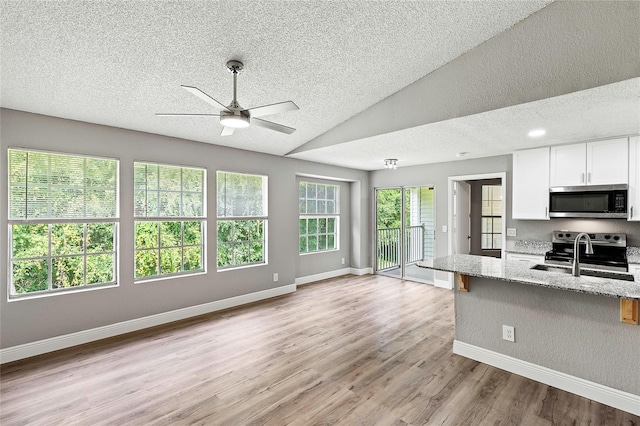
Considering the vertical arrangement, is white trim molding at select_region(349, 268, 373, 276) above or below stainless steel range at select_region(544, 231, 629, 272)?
below

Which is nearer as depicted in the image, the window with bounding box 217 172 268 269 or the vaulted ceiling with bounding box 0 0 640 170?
the vaulted ceiling with bounding box 0 0 640 170

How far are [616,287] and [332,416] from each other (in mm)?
2165

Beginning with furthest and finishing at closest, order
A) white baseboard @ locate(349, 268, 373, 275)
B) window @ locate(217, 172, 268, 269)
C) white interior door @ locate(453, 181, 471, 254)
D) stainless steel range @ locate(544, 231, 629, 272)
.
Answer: white baseboard @ locate(349, 268, 373, 275)
white interior door @ locate(453, 181, 471, 254)
window @ locate(217, 172, 268, 269)
stainless steel range @ locate(544, 231, 629, 272)

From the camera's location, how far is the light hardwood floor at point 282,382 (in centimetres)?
216

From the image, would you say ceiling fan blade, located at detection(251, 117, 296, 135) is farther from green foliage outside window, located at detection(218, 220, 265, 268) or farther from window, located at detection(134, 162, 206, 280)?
green foliage outside window, located at detection(218, 220, 265, 268)

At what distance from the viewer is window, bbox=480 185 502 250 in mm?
6777

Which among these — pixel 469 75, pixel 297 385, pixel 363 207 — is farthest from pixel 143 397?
pixel 363 207

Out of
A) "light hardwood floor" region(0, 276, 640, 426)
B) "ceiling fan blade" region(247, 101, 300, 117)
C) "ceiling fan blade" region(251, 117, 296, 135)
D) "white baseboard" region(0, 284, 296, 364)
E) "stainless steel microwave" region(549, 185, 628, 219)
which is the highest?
"ceiling fan blade" region(247, 101, 300, 117)

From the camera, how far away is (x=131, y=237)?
12.2 feet

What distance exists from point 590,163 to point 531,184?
26.7 inches

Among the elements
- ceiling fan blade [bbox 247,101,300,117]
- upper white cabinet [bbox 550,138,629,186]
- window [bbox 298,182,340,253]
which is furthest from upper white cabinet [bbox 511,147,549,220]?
ceiling fan blade [bbox 247,101,300,117]

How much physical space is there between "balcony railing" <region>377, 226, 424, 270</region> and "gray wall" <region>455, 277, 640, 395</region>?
12.6ft

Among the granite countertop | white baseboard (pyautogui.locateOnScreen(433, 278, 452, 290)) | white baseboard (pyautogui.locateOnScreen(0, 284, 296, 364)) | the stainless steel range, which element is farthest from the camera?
white baseboard (pyautogui.locateOnScreen(433, 278, 452, 290))

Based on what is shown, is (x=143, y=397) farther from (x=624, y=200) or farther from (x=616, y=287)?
(x=624, y=200)
